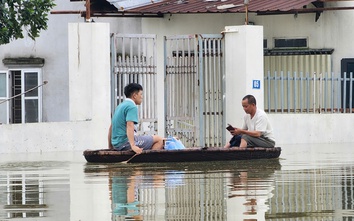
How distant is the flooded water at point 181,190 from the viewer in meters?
10.6

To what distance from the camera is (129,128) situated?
18.1 m

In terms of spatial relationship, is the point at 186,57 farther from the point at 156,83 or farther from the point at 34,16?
the point at 34,16

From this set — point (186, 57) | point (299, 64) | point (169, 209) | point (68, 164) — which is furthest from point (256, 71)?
point (169, 209)

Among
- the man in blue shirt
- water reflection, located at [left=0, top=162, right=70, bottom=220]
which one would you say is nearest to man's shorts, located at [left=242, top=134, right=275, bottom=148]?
the man in blue shirt

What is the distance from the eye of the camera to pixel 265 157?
62.4 feet

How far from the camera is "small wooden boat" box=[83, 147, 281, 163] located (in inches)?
720

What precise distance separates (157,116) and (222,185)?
12.3m

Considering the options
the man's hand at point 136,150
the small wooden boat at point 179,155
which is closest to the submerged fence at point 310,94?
the small wooden boat at point 179,155

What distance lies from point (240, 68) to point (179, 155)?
22.7 feet

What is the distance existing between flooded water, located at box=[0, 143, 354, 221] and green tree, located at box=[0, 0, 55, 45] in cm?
710

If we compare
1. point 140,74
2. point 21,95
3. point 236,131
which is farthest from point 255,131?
point 21,95

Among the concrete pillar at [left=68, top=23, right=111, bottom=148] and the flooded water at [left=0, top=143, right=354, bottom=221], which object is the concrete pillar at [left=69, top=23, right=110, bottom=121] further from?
the flooded water at [left=0, top=143, right=354, bottom=221]

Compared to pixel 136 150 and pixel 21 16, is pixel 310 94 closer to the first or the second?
pixel 21 16

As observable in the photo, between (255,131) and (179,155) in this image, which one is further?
(255,131)
